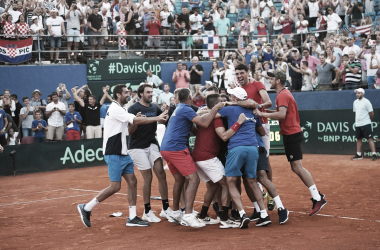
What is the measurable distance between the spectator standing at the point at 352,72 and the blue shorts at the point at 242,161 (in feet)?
36.6

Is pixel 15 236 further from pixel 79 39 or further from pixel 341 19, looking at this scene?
pixel 341 19

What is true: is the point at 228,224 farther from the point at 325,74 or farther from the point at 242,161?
the point at 325,74

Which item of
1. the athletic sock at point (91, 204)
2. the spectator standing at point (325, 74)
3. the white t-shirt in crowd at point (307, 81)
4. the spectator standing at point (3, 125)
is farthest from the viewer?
the white t-shirt in crowd at point (307, 81)

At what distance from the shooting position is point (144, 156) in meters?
8.88

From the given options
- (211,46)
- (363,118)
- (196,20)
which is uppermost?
(196,20)

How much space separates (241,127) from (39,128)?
1140 cm

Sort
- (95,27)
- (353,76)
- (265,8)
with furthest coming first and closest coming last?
(265,8) < (95,27) < (353,76)

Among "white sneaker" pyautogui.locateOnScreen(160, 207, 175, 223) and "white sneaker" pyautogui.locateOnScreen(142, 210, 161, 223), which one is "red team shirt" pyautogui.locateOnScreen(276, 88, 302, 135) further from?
"white sneaker" pyautogui.locateOnScreen(142, 210, 161, 223)

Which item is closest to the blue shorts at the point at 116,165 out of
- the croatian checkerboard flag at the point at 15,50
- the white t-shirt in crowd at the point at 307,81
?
the croatian checkerboard flag at the point at 15,50

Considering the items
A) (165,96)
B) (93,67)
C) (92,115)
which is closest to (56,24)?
(93,67)

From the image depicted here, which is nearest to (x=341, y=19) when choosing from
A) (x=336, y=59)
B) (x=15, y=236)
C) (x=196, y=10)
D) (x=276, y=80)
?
(x=336, y=59)

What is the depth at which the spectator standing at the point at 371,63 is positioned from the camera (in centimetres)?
1759

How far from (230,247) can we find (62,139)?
12.9 m

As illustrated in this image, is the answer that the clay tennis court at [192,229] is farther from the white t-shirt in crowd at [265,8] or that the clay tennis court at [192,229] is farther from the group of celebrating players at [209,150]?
the white t-shirt in crowd at [265,8]
